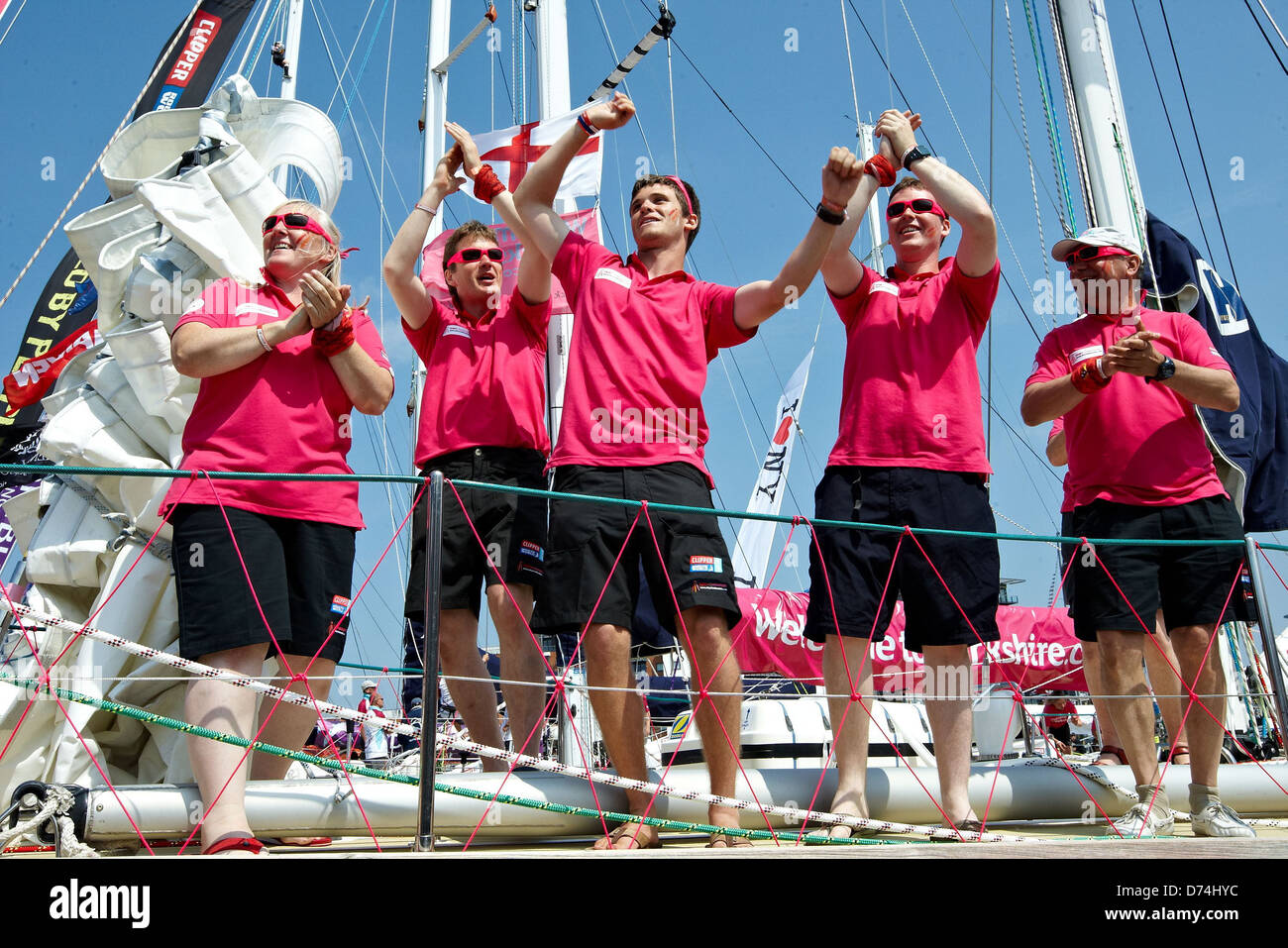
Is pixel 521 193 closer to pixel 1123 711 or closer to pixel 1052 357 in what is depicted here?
pixel 1052 357

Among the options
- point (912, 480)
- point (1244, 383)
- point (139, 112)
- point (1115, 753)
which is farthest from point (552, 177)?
point (139, 112)

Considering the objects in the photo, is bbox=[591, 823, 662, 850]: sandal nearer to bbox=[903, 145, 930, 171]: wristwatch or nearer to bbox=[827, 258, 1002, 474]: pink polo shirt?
bbox=[827, 258, 1002, 474]: pink polo shirt

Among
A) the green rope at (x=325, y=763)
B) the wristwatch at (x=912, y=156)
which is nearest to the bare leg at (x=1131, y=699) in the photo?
the green rope at (x=325, y=763)

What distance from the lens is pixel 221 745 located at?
94.6 inches

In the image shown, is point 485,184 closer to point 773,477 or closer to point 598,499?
point 598,499

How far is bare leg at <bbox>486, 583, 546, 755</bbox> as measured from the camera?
10.7 ft

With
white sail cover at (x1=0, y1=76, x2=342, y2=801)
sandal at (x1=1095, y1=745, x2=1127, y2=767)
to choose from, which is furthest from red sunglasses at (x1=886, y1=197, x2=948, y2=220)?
white sail cover at (x1=0, y1=76, x2=342, y2=801)

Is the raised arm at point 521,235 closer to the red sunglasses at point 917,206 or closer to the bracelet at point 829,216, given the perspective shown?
the bracelet at point 829,216

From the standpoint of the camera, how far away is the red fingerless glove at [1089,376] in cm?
318

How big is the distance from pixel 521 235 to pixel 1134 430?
6.92ft

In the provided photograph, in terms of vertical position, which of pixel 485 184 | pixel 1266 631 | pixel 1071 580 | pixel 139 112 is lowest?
pixel 1266 631

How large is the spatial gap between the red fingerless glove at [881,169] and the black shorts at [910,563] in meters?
0.90

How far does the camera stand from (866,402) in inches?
124
